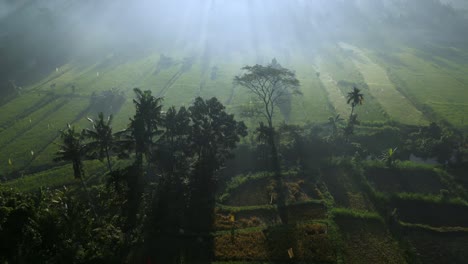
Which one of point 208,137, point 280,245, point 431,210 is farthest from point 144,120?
point 431,210

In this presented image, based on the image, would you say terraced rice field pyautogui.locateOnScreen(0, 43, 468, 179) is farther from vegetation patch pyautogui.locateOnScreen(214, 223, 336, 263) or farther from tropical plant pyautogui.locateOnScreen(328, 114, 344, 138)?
vegetation patch pyautogui.locateOnScreen(214, 223, 336, 263)

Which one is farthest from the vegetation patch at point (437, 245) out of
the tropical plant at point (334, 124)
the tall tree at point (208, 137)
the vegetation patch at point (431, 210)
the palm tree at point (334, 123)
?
the palm tree at point (334, 123)

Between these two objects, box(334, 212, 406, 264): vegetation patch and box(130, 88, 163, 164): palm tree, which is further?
box(130, 88, 163, 164): palm tree

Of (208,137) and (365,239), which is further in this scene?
(208,137)

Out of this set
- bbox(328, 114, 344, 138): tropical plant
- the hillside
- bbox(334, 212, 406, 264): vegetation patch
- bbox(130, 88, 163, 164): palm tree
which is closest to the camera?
bbox(334, 212, 406, 264): vegetation patch

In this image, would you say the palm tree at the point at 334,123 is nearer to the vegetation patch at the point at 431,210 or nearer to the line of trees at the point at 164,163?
the vegetation patch at the point at 431,210

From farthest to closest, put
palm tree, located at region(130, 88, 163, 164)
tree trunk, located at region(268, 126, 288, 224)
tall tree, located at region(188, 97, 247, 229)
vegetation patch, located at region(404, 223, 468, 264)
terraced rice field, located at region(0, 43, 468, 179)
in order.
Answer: terraced rice field, located at region(0, 43, 468, 179)
tall tree, located at region(188, 97, 247, 229)
palm tree, located at region(130, 88, 163, 164)
tree trunk, located at region(268, 126, 288, 224)
vegetation patch, located at region(404, 223, 468, 264)

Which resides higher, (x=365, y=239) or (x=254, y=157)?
(x=254, y=157)

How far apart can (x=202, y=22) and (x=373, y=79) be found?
10599cm

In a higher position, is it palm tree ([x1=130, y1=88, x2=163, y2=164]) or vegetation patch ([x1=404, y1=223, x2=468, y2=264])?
palm tree ([x1=130, y1=88, x2=163, y2=164])

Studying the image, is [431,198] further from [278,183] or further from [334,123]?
[334,123]

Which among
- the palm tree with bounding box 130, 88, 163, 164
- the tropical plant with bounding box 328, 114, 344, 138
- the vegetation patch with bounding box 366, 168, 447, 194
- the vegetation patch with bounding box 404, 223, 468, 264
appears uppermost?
the palm tree with bounding box 130, 88, 163, 164

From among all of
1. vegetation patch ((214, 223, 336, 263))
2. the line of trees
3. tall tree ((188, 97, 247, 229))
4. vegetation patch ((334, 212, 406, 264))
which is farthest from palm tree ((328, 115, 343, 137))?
vegetation patch ((214, 223, 336, 263))

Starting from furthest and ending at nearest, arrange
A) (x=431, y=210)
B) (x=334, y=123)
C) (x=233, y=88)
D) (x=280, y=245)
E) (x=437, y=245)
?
(x=233, y=88), (x=334, y=123), (x=431, y=210), (x=437, y=245), (x=280, y=245)
